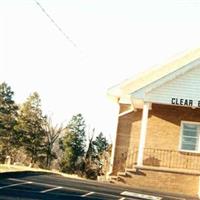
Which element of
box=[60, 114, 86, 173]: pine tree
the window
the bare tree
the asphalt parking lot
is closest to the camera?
the asphalt parking lot

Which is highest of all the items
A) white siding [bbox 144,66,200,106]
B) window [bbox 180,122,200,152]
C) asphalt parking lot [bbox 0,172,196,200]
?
white siding [bbox 144,66,200,106]

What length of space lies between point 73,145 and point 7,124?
9003 mm

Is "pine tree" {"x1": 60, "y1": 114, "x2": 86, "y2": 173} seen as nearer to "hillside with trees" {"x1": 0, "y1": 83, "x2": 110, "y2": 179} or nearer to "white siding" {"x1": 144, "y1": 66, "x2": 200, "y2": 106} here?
"hillside with trees" {"x1": 0, "y1": 83, "x2": 110, "y2": 179}

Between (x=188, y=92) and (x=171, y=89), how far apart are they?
748 millimetres

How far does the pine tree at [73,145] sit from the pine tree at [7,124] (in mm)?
6842

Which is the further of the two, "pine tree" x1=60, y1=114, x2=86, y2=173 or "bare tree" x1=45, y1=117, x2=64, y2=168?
"bare tree" x1=45, y1=117, x2=64, y2=168

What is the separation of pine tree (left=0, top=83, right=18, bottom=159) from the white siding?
159 ft

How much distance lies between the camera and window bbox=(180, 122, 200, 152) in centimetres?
2667

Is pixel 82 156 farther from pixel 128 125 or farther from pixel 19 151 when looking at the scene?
pixel 128 125

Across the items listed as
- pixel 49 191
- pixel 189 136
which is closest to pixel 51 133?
pixel 189 136

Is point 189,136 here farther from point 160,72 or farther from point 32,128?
point 32,128

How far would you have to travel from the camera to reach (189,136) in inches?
1056

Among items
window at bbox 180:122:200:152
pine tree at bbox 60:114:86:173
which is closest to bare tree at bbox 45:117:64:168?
pine tree at bbox 60:114:86:173

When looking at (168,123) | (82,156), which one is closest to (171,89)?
(168,123)
